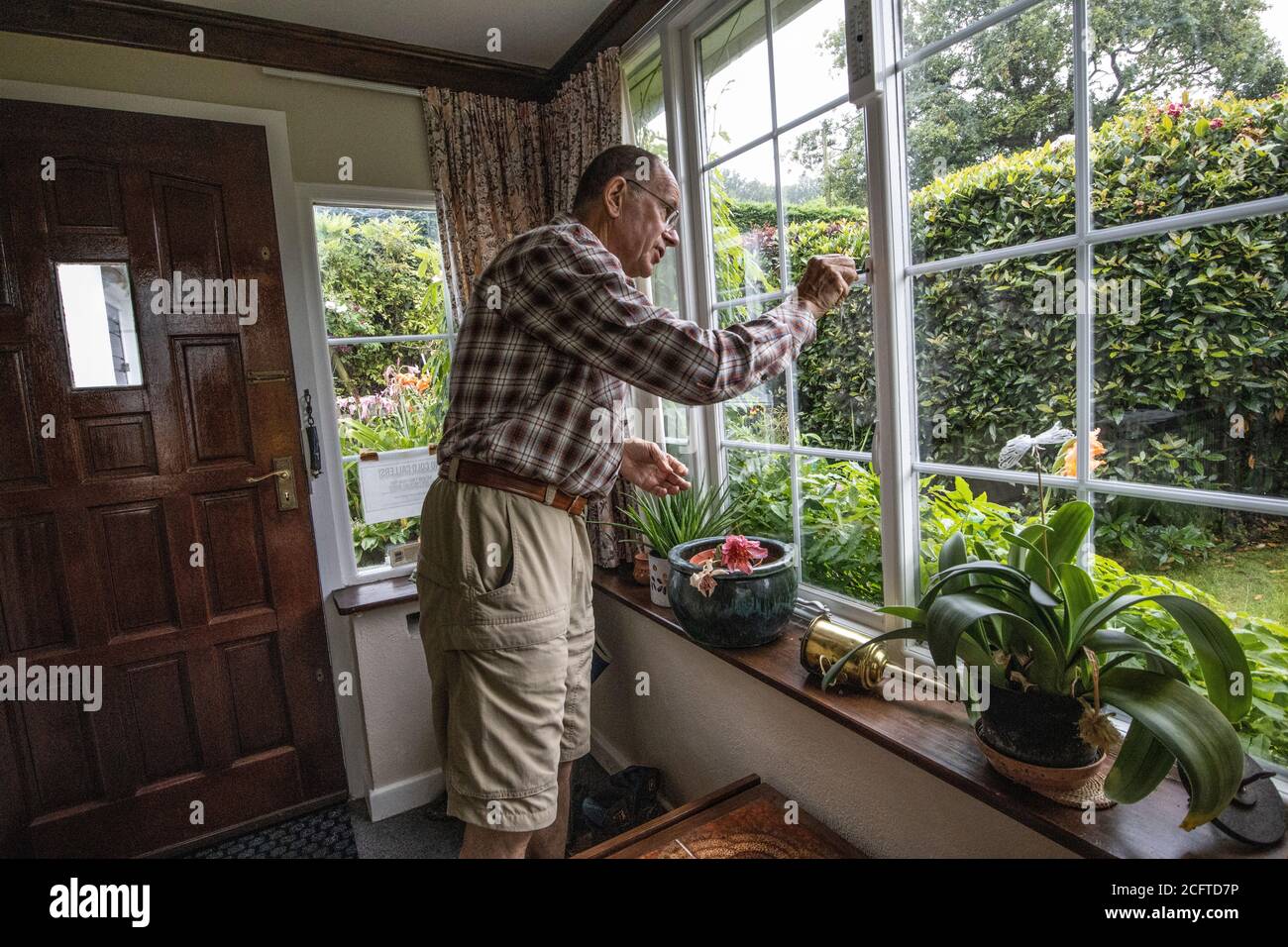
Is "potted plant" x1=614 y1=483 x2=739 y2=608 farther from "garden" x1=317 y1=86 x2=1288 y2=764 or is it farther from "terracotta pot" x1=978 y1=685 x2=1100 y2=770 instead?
"terracotta pot" x1=978 y1=685 x2=1100 y2=770

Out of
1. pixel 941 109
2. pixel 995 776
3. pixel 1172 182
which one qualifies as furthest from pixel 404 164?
pixel 995 776

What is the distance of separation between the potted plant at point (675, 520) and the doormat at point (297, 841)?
1.27 m

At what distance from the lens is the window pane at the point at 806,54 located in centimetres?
156

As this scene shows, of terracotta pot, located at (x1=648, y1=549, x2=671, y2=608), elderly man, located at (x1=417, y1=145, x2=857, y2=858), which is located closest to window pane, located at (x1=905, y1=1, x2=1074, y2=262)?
elderly man, located at (x1=417, y1=145, x2=857, y2=858)

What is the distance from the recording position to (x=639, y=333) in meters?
1.25

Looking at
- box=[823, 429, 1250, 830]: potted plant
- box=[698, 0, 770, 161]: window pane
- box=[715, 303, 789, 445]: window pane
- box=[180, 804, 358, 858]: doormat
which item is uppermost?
box=[698, 0, 770, 161]: window pane

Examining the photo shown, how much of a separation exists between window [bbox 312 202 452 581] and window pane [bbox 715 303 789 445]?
1.10 metres

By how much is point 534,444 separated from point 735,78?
1194 mm

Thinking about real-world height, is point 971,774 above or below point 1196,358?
below

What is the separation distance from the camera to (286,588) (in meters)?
2.32

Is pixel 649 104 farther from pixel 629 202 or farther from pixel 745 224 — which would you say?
pixel 629 202

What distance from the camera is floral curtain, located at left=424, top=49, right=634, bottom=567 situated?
7.74 ft
